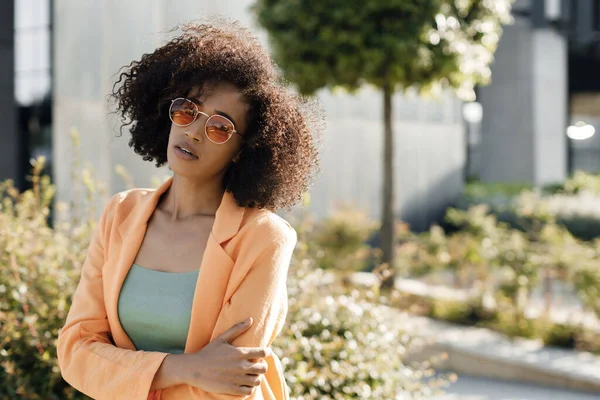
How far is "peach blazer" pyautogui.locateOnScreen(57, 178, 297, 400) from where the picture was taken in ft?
5.63

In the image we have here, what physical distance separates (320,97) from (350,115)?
815 mm

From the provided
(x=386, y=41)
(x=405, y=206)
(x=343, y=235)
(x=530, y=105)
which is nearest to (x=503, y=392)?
(x=386, y=41)

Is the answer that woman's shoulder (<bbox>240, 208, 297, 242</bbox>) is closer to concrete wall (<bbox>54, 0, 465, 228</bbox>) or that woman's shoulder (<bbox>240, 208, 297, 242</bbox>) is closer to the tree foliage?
concrete wall (<bbox>54, 0, 465, 228</bbox>)

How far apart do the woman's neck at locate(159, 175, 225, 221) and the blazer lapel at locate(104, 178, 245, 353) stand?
7cm

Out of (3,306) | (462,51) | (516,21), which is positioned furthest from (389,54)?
(516,21)

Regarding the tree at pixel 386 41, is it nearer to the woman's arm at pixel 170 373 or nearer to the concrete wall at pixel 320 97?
the concrete wall at pixel 320 97

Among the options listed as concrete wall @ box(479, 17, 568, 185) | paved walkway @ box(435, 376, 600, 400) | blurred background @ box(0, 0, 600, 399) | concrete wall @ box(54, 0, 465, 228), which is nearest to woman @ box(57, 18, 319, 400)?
blurred background @ box(0, 0, 600, 399)

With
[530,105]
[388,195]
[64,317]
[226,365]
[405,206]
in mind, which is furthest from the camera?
[530,105]

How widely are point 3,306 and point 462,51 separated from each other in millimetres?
5227

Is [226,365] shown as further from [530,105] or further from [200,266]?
[530,105]

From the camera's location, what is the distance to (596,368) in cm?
589

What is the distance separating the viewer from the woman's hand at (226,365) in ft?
5.41

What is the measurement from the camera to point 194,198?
76.5 inches

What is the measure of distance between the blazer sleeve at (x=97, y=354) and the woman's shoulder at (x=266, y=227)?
0.38m
